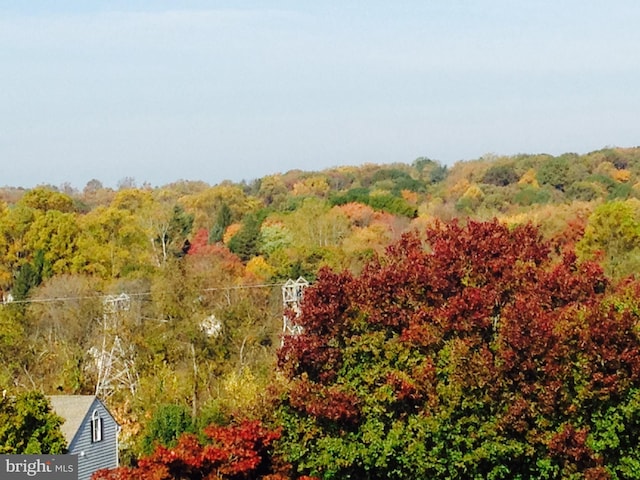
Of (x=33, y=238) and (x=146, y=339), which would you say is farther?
(x=33, y=238)

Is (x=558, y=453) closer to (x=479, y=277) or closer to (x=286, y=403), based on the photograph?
(x=479, y=277)

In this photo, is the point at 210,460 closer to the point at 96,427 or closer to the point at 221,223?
the point at 96,427

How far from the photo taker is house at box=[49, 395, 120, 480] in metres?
24.5

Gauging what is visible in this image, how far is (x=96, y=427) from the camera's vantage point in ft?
82.9

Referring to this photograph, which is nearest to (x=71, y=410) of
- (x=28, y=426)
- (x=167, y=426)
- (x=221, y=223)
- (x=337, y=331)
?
(x=167, y=426)

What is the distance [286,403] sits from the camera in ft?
63.2

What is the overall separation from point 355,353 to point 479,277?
93.2 inches

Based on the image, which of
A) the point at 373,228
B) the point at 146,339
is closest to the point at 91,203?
the point at 373,228

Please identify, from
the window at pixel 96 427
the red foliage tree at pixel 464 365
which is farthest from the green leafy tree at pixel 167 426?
the red foliage tree at pixel 464 365

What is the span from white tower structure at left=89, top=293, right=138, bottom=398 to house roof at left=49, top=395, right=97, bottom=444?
11.9ft

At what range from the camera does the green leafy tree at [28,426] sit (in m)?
20.6

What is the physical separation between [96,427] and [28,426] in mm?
4340

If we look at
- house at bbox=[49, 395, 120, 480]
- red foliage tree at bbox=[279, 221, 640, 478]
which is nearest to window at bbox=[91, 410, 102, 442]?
house at bbox=[49, 395, 120, 480]

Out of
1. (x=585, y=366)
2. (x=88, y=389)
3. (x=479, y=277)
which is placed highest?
(x=479, y=277)
